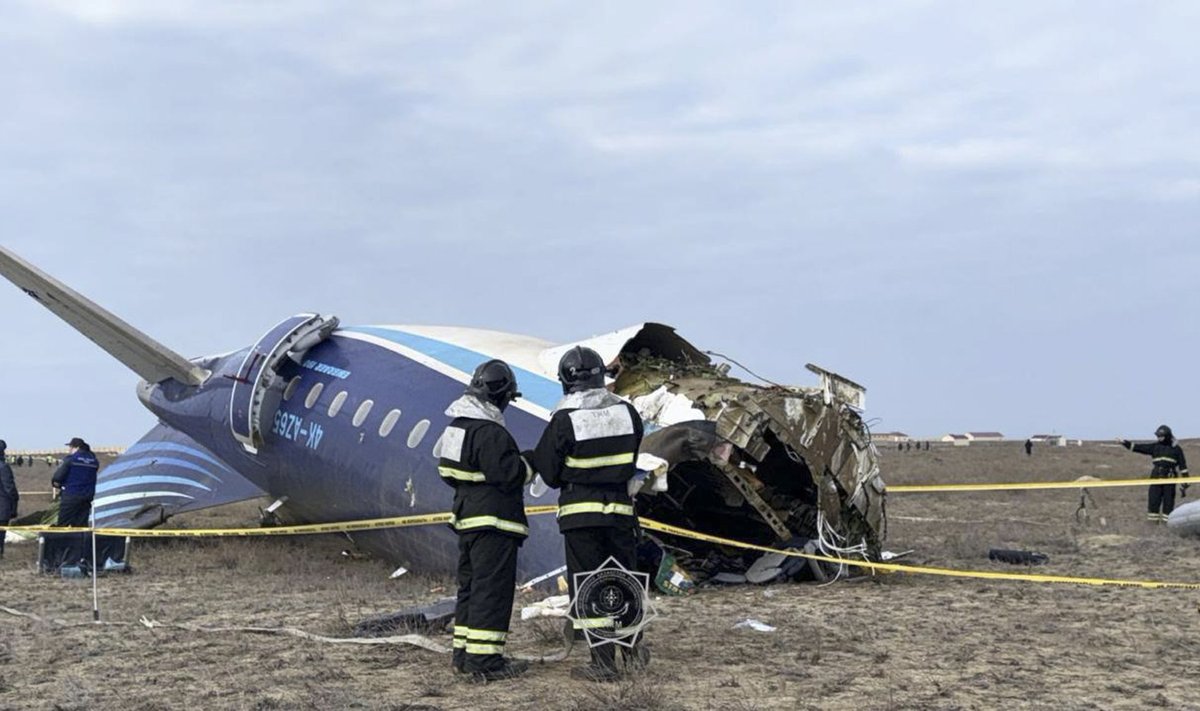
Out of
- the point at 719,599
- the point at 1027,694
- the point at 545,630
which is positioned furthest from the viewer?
the point at 719,599

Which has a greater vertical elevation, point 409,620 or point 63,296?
point 63,296

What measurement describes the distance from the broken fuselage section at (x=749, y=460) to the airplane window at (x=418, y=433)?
2.56 metres

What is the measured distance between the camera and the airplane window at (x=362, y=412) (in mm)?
16547

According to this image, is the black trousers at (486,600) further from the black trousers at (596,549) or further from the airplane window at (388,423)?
the airplane window at (388,423)

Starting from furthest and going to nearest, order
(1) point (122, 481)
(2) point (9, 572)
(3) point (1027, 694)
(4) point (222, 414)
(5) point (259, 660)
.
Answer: (1) point (122, 481)
(4) point (222, 414)
(2) point (9, 572)
(5) point (259, 660)
(3) point (1027, 694)

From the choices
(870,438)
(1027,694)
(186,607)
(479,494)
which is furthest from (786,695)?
(186,607)

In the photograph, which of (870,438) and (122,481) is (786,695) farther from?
(122,481)

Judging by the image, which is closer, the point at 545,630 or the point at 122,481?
the point at 545,630

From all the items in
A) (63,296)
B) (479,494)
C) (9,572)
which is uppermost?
(63,296)

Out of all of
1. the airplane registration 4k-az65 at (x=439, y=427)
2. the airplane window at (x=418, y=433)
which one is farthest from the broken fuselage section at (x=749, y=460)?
the airplane window at (x=418, y=433)

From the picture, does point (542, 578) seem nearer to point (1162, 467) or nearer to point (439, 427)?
point (439, 427)

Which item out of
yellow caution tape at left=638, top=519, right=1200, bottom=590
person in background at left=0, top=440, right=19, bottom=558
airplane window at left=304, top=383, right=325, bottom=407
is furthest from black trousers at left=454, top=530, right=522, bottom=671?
person in background at left=0, top=440, right=19, bottom=558

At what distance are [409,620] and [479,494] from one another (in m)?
2.59

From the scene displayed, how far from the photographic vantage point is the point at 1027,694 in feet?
26.5
